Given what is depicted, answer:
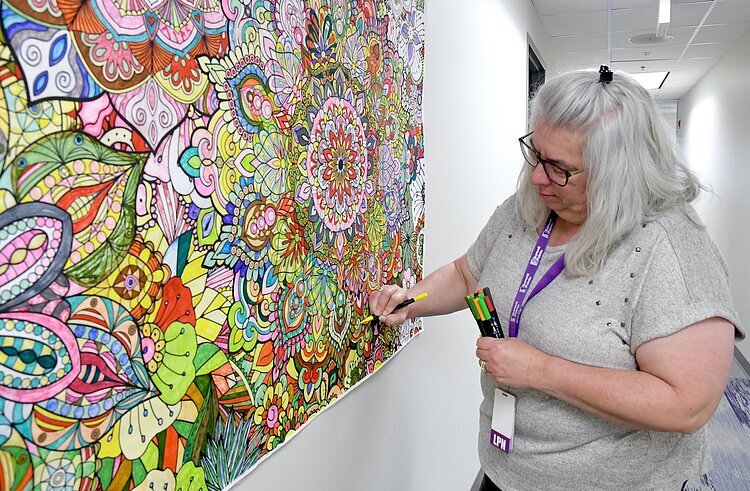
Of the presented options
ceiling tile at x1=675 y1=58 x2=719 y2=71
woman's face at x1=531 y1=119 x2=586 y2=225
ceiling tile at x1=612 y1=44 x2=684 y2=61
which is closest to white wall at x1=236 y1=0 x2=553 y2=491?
woman's face at x1=531 y1=119 x2=586 y2=225

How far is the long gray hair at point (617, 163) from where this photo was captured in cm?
124

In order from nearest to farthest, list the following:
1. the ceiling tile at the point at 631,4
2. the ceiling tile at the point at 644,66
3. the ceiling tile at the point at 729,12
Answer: the ceiling tile at the point at 631,4 < the ceiling tile at the point at 729,12 < the ceiling tile at the point at 644,66

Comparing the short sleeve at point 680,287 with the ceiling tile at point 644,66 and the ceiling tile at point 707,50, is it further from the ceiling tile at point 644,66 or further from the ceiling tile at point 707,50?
the ceiling tile at point 644,66

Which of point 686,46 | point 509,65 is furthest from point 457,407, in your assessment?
point 686,46

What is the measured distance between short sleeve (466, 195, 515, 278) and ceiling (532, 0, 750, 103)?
3168 mm

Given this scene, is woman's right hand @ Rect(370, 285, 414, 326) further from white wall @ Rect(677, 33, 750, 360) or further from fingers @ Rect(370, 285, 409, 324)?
white wall @ Rect(677, 33, 750, 360)

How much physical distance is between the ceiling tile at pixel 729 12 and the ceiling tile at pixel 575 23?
2.64ft

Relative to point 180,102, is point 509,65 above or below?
above

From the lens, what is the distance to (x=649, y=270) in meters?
1.21

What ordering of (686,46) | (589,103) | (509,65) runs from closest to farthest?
1. (589,103)
2. (509,65)
3. (686,46)

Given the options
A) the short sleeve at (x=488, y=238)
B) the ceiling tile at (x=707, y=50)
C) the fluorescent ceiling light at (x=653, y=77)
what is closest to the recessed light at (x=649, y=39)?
the ceiling tile at (x=707, y=50)

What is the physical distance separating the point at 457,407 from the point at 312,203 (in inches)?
61.7

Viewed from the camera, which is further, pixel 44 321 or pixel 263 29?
pixel 263 29

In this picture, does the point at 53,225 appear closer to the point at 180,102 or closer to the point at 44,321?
the point at 44,321
